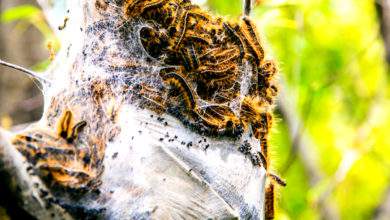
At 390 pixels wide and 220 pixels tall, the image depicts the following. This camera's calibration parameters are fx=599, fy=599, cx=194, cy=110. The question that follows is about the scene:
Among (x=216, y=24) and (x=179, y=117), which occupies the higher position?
(x=216, y=24)

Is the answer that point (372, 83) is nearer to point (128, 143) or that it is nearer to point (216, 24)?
point (216, 24)

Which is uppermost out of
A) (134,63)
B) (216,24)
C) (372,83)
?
(216,24)

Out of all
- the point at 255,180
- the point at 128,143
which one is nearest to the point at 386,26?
the point at 255,180

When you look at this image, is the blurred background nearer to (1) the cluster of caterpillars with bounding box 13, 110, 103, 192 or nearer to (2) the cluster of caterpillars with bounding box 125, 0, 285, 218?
(2) the cluster of caterpillars with bounding box 125, 0, 285, 218

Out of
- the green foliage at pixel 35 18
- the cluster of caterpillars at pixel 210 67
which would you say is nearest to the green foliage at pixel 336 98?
the cluster of caterpillars at pixel 210 67

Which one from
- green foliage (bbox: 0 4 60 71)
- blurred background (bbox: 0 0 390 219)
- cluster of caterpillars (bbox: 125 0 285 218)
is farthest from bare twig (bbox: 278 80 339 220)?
cluster of caterpillars (bbox: 125 0 285 218)

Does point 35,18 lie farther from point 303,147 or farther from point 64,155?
point 64,155

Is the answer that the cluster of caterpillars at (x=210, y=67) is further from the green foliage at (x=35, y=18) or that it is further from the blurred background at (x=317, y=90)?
the green foliage at (x=35, y=18)
